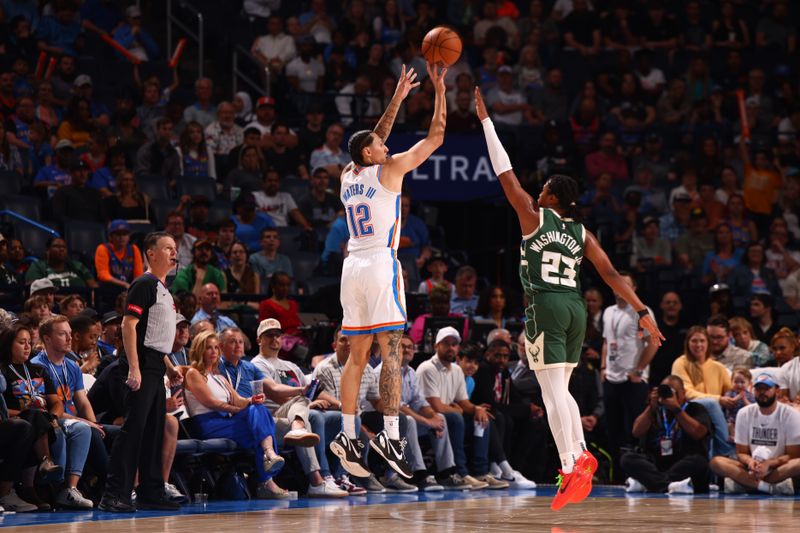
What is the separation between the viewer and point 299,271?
52.2ft

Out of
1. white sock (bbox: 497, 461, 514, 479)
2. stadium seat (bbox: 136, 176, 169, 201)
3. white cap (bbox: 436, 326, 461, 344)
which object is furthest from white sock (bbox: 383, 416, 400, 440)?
stadium seat (bbox: 136, 176, 169, 201)

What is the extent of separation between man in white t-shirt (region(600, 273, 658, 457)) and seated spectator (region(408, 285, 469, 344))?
66.8 inches

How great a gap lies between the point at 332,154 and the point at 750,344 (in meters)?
6.57

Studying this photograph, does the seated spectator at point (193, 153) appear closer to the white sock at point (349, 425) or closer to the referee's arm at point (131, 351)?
the referee's arm at point (131, 351)

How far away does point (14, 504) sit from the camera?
33.0 ft

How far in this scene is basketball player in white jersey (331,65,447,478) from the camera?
9.15 meters

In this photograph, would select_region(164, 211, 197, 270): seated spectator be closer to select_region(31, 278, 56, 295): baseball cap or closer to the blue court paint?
select_region(31, 278, 56, 295): baseball cap

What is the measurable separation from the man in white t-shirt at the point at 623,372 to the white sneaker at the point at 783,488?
181 cm

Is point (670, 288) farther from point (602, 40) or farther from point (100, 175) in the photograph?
point (100, 175)

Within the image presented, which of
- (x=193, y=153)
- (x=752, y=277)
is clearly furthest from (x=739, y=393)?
(x=193, y=153)

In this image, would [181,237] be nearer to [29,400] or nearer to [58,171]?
[58,171]

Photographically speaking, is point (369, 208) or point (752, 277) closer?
point (369, 208)

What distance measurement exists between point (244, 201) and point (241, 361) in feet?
13.5

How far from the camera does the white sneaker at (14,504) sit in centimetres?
1006
